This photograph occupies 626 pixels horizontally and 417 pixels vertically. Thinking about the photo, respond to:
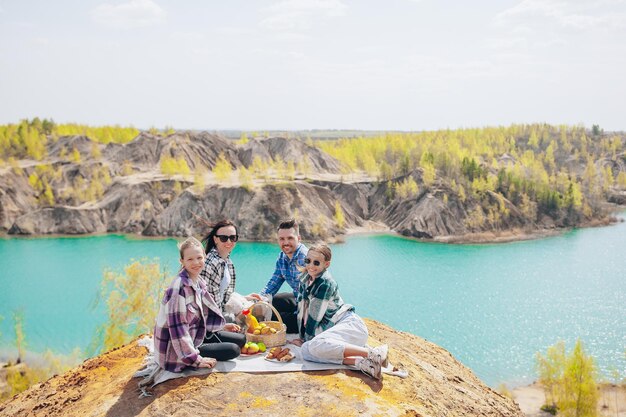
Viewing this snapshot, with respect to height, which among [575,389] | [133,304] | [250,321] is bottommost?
[575,389]

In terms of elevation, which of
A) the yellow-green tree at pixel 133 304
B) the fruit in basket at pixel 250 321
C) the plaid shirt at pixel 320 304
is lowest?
the yellow-green tree at pixel 133 304

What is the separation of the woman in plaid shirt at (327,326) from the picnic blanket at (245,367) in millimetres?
135

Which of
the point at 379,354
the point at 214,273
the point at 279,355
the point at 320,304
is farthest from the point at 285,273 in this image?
the point at 379,354

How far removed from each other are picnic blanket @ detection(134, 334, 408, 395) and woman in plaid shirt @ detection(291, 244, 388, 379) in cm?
13

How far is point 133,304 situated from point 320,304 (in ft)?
61.2

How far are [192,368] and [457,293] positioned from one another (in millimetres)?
32653

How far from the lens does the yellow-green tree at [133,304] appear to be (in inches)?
949

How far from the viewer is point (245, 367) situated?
8242mm

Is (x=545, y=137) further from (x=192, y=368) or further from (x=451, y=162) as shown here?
(x=192, y=368)

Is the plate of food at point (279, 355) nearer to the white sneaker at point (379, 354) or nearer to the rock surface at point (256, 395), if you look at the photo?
the rock surface at point (256, 395)

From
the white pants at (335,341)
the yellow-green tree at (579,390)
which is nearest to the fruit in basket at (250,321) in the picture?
the white pants at (335,341)

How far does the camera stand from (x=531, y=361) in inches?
1041

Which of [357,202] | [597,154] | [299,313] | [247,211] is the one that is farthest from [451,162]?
[299,313]

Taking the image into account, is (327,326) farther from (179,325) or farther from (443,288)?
(443,288)
